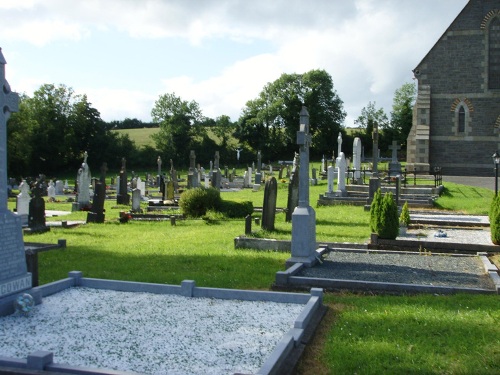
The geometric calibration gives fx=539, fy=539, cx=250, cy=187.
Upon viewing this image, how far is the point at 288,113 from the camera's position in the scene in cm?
6931

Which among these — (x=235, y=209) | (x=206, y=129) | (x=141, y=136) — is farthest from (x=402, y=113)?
(x=235, y=209)

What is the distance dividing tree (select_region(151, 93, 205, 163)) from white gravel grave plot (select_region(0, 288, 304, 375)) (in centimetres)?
5932

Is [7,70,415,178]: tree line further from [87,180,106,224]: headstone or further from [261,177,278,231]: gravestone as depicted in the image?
[261,177,278,231]: gravestone

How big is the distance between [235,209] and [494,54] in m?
21.8

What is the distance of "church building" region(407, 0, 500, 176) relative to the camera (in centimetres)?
3212

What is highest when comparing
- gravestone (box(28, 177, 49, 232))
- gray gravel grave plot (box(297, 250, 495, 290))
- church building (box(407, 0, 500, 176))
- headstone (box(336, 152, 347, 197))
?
church building (box(407, 0, 500, 176))

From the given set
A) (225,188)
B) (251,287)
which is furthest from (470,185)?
(251,287)

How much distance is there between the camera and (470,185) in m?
27.1

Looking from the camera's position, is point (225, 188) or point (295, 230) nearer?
point (295, 230)

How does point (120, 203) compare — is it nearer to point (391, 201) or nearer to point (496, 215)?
point (391, 201)

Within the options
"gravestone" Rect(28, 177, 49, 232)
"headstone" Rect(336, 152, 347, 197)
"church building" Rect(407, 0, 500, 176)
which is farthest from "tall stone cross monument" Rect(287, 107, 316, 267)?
"church building" Rect(407, 0, 500, 176)

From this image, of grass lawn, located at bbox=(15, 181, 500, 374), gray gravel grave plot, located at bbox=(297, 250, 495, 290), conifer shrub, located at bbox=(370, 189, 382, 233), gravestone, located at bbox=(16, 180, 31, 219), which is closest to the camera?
grass lawn, located at bbox=(15, 181, 500, 374)

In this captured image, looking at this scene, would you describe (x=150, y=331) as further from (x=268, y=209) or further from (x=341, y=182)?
(x=341, y=182)

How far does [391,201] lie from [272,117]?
5793cm
